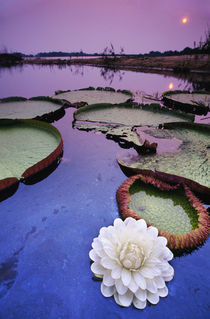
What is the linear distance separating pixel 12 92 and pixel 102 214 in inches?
184

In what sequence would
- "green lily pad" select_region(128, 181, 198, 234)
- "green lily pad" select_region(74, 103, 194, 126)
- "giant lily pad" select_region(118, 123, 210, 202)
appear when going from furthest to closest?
"green lily pad" select_region(74, 103, 194, 126) < "giant lily pad" select_region(118, 123, 210, 202) < "green lily pad" select_region(128, 181, 198, 234)

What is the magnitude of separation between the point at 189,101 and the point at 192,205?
2822mm

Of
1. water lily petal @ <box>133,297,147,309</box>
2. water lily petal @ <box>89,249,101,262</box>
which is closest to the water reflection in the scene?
water lily petal @ <box>89,249,101,262</box>

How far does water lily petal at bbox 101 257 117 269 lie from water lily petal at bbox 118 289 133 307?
0.12m

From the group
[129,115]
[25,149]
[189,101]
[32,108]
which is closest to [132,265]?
[25,149]

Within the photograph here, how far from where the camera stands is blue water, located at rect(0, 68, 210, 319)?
0.76 metres

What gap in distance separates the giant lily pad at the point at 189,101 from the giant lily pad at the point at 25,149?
2.44m

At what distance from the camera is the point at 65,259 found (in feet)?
3.14

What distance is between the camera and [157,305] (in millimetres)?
767

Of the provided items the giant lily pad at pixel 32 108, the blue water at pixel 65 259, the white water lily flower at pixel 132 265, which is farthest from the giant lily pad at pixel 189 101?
the white water lily flower at pixel 132 265

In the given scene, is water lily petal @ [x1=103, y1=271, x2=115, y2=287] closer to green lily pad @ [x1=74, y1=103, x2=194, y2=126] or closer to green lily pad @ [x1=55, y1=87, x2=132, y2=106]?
green lily pad @ [x1=74, y1=103, x2=194, y2=126]

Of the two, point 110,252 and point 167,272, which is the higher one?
point 110,252

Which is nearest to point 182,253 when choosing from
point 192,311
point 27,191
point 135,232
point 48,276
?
point 192,311

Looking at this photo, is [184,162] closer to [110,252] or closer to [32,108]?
[110,252]
